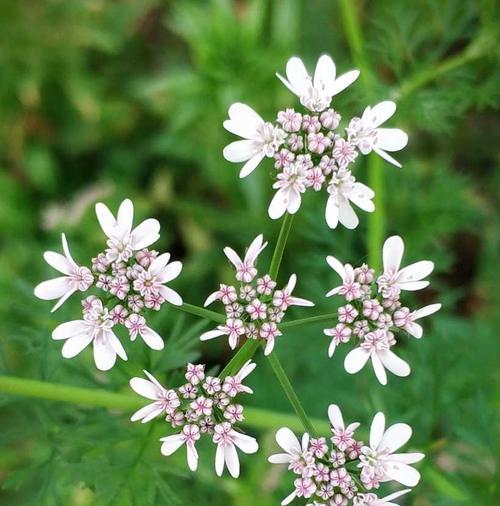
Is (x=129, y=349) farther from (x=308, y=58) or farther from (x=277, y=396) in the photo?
(x=308, y=58)

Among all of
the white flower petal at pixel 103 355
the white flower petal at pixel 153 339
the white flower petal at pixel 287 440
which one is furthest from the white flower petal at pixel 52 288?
the white flower petal at pixel 287 440

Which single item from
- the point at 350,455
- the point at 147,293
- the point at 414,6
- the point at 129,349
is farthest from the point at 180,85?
the point at 350,455

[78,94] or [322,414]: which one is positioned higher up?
[78,94]

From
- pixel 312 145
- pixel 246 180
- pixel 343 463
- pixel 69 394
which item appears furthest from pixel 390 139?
pixel 246 180

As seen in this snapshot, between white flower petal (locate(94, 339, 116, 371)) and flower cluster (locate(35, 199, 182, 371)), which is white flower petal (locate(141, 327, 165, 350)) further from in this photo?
white flower petal (locate(94, 339, 116, 371))

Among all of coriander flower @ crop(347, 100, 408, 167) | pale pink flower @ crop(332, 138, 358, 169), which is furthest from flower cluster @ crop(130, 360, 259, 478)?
coriander flower @ crop(347, 100, 408, 167)

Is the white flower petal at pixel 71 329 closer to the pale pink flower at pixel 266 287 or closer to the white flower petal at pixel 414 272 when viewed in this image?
the pale pink flower at pixel 266 287
